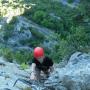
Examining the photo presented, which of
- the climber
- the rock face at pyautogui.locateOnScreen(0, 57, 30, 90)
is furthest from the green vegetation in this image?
the climber

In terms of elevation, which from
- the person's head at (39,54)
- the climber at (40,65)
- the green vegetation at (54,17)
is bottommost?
the green vegetation at (54,17)

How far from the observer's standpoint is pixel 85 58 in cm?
898

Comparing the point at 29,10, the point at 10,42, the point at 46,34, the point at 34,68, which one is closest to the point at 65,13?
the point at 29,10

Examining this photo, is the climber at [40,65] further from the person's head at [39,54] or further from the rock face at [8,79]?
the rock face at [8,79]

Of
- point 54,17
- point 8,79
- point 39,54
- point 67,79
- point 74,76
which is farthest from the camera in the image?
point 54,17

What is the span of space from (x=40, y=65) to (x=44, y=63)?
0.34 feet

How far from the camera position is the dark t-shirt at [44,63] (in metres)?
9.58

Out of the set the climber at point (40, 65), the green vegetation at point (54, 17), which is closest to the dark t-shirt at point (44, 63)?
→ the climber at point (40, 65)

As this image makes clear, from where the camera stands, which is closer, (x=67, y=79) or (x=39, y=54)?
(x=67, y=79)

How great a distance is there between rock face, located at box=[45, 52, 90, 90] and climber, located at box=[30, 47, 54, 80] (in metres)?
0.52

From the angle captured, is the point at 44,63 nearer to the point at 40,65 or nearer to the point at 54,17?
the point at 40,65

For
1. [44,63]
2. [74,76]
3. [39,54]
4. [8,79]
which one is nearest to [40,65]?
[44,63]

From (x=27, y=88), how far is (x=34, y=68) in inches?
49.3

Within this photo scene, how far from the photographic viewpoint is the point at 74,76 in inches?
320
